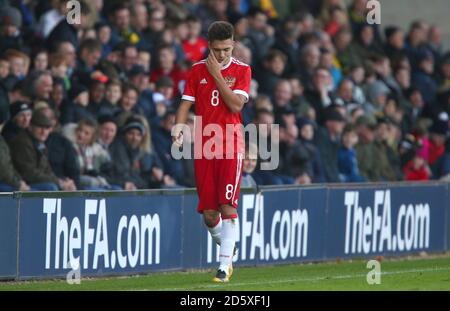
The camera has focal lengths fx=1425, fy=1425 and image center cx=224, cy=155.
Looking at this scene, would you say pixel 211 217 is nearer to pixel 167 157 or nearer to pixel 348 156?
pixel 167 157

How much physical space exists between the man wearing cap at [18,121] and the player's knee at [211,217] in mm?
3486

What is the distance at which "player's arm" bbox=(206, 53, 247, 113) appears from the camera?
12695 mm

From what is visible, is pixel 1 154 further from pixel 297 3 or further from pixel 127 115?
pixel 297 3

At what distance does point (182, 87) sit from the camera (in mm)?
19781

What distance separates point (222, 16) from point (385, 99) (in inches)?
133

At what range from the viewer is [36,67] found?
56.6ft

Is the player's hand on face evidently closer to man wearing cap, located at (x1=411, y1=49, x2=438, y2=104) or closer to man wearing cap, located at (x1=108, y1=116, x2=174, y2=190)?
man wearing cap, located at (x1=108, y1=116, x2=174, y2=190)

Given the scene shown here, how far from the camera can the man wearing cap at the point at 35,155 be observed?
15859mm

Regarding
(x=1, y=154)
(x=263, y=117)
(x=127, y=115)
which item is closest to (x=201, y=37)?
(x=263, y=117)

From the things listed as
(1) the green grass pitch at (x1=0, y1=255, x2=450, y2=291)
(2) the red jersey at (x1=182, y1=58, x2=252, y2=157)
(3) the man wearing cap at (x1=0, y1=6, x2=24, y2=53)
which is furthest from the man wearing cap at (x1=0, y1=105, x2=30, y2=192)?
(2) the red jersey at (x1=182, y1=58, x2=252, y2=157)

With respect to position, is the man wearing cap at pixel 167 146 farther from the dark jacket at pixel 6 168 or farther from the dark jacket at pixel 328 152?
the dark jacket at pixel 6 168

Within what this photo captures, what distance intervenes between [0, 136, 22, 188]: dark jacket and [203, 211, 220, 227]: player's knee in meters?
3.12

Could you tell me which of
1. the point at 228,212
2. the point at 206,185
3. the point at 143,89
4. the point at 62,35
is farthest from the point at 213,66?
the point at 143,89
